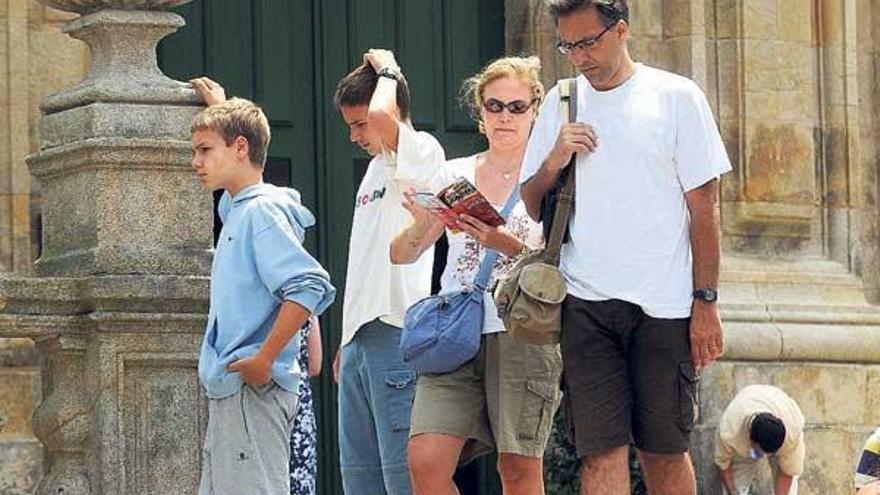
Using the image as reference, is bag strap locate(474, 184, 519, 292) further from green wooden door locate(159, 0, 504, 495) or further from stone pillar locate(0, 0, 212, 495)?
green wooden door locate(159, 0, 504, 495)

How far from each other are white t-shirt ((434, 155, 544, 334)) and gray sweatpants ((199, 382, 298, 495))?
2.62 feet

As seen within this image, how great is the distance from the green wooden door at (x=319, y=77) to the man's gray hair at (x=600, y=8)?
17.2ft

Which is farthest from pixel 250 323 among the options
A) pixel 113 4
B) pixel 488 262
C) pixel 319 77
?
pixel 319 77

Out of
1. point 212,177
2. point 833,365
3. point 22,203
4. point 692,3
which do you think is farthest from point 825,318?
point 212,177

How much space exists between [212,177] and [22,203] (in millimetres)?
4059

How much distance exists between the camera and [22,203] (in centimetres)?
1266

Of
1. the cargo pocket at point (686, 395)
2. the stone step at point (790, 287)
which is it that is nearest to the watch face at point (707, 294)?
the cargo pocket at point (686, 395)

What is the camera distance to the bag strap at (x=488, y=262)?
8.98 metres

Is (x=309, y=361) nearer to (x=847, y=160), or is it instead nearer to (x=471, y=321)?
(x=471, y=321)

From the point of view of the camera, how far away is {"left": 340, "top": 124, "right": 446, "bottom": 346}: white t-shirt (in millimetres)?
9320

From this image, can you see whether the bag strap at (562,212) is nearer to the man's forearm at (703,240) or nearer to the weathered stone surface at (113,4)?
the man's forearm at (703,240)

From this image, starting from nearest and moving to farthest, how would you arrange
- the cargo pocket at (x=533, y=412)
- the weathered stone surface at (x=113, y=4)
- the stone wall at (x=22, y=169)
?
the cargo pocket at (x=533, y=412) → the weathered stone surface at (x=113, y=4) → the stone wall at (x=22, y=169)

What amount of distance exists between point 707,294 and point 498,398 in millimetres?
983

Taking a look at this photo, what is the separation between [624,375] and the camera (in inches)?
324
